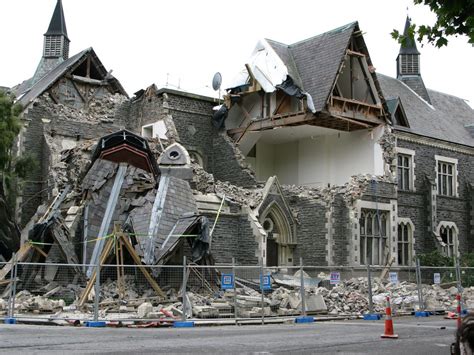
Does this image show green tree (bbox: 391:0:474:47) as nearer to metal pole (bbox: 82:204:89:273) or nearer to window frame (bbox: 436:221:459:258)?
metal pole (bbox: 82:204:89:273)

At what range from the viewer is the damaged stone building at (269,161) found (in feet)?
78.9

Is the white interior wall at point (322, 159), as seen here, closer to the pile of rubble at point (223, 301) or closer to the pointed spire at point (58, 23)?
the pile of rubble at point (223, 301)

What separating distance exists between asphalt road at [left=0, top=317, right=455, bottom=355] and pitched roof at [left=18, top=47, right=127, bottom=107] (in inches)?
815

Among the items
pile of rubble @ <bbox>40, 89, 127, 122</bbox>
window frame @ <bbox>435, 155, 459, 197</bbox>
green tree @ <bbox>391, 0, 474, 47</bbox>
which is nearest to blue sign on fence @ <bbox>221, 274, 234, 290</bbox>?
green tree @ <bbox>391, 0, 474, 47</bbox>

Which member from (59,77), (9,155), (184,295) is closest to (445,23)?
(184,295)

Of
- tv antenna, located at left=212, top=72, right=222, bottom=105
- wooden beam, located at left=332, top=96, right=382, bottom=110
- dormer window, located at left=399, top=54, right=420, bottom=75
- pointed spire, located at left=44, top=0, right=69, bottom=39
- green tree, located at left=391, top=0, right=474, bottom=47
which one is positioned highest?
pointed spire, located at left=44, top=0, right=69, bottom=39

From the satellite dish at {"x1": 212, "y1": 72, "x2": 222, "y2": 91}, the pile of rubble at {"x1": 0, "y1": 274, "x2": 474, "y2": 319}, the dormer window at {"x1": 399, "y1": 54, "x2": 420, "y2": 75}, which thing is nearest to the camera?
the pile of rubble at {"x1": 0, "y1": 274, "x2": 474, "y2": 319}

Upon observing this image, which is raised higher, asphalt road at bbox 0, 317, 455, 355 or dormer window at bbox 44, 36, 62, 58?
dormer window at bbox 44, 36, 62, 58

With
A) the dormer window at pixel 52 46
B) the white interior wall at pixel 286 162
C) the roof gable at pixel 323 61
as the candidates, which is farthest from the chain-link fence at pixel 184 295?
the dormer window at pixel 52 46

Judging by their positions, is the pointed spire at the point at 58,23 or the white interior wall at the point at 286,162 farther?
the pointed spire at the point at 58,23

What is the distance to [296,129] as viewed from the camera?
33.0 m

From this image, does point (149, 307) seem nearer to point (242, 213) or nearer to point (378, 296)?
point (378, 296)

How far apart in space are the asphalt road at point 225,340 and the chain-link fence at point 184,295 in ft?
5.11

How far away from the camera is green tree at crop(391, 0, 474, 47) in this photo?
27.8 ft
